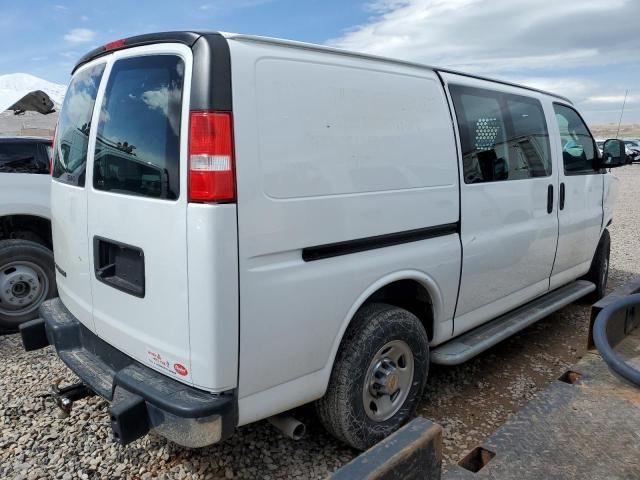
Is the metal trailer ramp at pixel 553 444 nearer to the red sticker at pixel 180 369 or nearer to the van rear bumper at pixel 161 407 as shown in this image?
the van rear bumper at pixel 161 407

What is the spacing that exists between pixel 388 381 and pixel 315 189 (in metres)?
1.20

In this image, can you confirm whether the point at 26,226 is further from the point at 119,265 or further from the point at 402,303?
the point at 402,303

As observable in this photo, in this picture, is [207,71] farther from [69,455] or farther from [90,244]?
[69,455]

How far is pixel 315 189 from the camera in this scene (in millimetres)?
2352

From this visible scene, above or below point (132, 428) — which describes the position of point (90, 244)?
above

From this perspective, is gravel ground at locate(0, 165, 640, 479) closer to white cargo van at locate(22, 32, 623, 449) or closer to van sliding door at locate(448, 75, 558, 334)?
white cargo van at locate(22, 32, 623, 449)

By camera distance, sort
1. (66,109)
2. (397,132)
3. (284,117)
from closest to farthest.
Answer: (284,117) → (397,132) → (66,109)

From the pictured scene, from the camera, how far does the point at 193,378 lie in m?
2.17

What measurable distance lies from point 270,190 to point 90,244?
111cm

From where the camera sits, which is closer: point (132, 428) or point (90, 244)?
point (132, 428)

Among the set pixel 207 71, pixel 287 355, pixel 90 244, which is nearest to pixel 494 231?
pixel 287 355

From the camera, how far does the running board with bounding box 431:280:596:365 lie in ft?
10.7

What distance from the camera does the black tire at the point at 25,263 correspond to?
14.7 ft

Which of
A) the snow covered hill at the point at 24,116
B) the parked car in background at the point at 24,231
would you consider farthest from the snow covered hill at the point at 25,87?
the parked car in background at the point at 24,231
